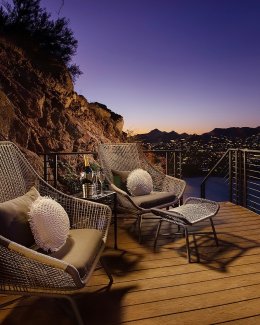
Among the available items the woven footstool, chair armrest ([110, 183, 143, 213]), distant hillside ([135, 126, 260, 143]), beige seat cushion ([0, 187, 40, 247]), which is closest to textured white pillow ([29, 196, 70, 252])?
beige seat cushion ([0, 187, 40, 247])

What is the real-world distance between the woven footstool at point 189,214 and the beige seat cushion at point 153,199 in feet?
0.71

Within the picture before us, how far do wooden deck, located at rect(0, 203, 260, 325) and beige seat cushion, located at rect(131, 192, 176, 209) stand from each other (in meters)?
0.37

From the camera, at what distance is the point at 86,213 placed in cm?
257

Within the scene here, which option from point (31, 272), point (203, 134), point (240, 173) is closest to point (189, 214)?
point (31, 272)

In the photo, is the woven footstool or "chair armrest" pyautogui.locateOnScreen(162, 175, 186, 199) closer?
the woven footstool

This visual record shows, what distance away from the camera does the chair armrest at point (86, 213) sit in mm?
2530

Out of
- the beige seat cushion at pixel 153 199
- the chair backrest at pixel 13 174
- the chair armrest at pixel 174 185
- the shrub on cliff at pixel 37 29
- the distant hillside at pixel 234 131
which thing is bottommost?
the beige seat cushion at pixel 153 199

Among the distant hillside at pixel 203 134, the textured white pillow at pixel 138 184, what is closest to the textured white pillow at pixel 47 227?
the textured white pillow at pixel 138 184

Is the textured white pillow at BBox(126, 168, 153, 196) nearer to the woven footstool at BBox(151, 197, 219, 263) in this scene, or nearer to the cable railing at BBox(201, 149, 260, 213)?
the woven footstool at BBox(151, 197, 219, 263)

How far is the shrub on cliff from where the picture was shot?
9773 mm

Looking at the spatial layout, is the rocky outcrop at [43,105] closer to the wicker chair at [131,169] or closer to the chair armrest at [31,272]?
the wicker chair at [131,169]

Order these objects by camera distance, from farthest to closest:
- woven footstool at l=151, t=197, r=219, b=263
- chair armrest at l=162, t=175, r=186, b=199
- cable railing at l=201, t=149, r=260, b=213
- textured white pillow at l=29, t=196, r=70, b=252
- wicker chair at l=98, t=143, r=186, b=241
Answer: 1. cable railing at l=201, t=149, r=260, b=213
2. chair armrest at l=162, t=175, r=186, b=199
3. wicker chair at l=98, t=143, r=186, b=241
4. woven footstool at l=151, t=197, r=219, b=263
5. textured white pillow at l=29, t=196, r=70, b=252

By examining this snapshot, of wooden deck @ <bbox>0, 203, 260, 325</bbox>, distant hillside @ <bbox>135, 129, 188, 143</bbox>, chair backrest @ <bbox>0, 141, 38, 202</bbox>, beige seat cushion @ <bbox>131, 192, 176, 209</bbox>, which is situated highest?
distant hillside @ <bbox>135, 129, 188, 143</bbox>

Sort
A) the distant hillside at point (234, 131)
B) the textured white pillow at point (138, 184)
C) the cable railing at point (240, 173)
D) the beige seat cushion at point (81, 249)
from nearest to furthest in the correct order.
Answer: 1. the beige seat cushion at point (81, 249)
2. the textured white pillow at point (138, 184)
3. the cable railing at point (240, 173)
4. the distant hillside at point (234, 131)
